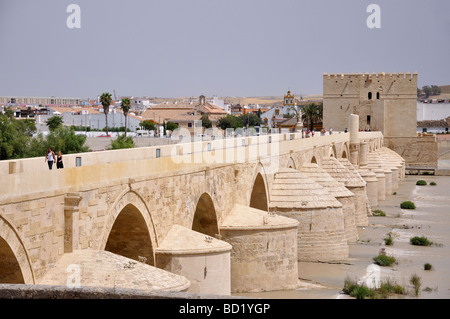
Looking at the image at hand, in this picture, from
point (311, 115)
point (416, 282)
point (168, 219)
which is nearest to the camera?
point (168, 219)

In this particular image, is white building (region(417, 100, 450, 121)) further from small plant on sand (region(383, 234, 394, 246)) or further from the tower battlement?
small plant on sand (region(383, 234, 394, 246))

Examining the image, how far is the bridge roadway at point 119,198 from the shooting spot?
9930mm

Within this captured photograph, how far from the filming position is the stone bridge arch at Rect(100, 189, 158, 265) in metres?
13.4

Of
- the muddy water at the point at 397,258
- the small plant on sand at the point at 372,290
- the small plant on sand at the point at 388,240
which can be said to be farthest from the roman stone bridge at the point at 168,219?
the small plant on sand at the point at 388,240

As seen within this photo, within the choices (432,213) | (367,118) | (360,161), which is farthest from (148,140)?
(367,118)

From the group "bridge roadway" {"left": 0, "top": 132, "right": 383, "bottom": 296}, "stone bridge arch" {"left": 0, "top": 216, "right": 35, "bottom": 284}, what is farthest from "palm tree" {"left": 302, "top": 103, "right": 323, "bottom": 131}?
"stone bridge arch" {"left": 0, "top": 216, "right": 35, "bottom": 284}

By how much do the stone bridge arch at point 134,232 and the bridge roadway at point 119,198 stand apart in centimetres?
2

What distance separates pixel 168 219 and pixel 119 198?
2225mm

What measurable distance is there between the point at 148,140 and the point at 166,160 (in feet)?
87.2

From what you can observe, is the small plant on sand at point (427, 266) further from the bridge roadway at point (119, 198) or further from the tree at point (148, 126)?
the tree at point (148, 126)

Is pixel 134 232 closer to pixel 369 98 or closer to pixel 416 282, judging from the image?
pixel 416 282

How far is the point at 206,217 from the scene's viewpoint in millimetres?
17672

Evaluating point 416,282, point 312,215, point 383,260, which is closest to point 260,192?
point 312,215

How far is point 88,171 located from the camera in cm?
1157
